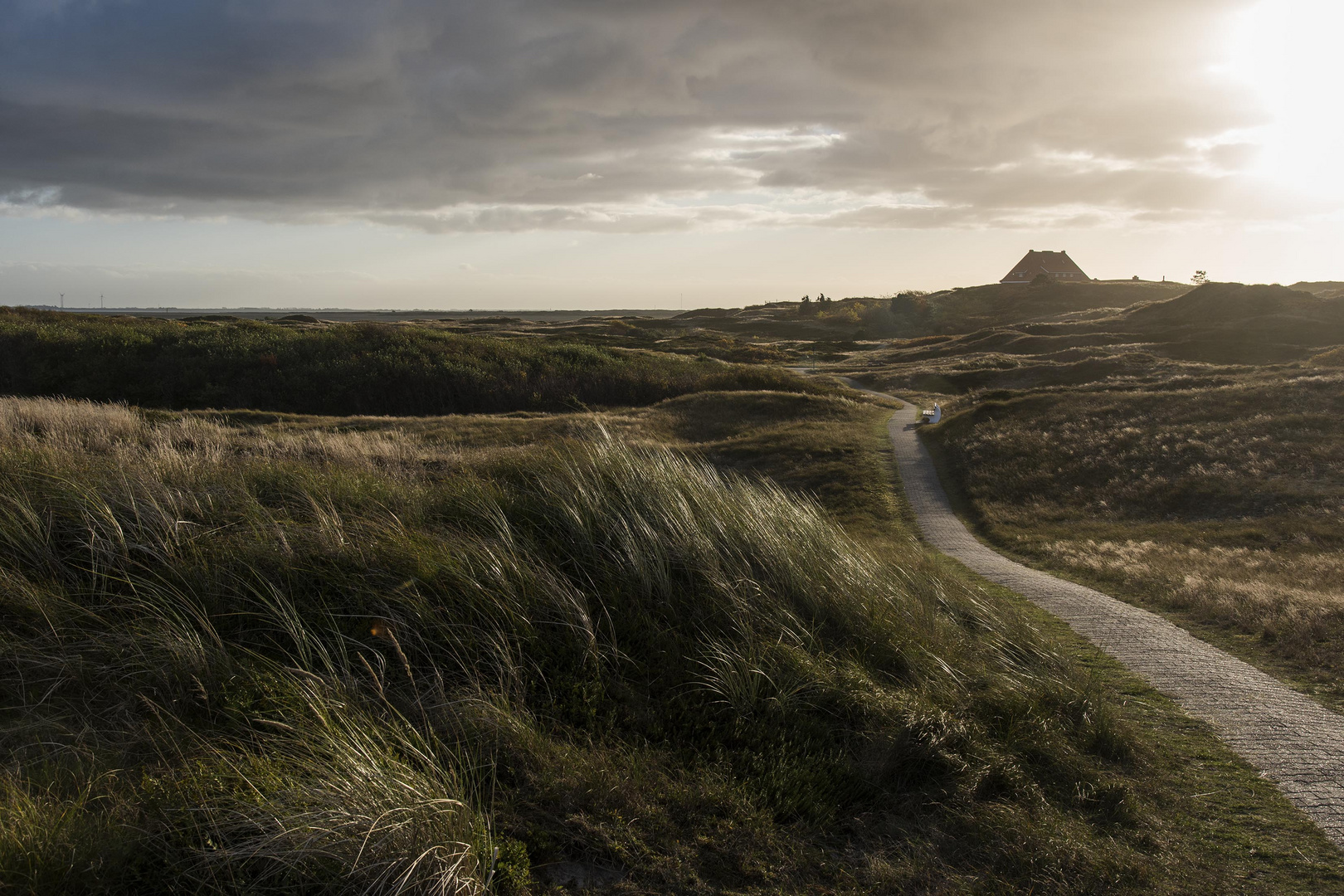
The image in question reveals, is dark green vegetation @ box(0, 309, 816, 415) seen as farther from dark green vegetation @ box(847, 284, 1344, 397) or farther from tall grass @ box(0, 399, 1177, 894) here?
tall grass @ box(0, 399, 1177, 894)

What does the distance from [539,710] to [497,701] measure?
313 millimetres

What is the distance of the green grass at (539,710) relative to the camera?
3555mm

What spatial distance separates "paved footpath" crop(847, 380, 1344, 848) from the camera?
5.52m

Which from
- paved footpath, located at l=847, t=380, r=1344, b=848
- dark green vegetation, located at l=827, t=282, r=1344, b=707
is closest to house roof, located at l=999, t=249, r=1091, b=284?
dark green vegetation, located at l=827, t=282, r=1344, b=707

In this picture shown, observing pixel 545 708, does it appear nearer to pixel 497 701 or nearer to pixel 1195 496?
pixel 497 701

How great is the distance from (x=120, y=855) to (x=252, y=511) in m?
3.30

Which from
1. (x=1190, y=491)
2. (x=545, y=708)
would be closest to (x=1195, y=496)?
(x=1190, y=491)

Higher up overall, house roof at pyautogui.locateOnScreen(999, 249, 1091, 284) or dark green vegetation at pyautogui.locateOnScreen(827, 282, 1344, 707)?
house roof at pyautogui.locateOnScreen(999, 249, 1091, 284)

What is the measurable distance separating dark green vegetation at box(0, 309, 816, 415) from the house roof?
10294 cm

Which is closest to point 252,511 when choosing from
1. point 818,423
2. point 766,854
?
point 766,854

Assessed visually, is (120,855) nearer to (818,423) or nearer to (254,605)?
(254,605)

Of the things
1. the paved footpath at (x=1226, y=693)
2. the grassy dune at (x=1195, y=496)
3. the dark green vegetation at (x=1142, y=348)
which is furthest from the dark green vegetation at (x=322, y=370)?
the paved footpath at (x=1226, y=693)

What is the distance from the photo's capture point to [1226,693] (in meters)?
7.16

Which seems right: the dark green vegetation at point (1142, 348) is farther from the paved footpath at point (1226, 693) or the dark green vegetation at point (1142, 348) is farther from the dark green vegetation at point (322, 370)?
the paved footpath at point (1226, 693)
